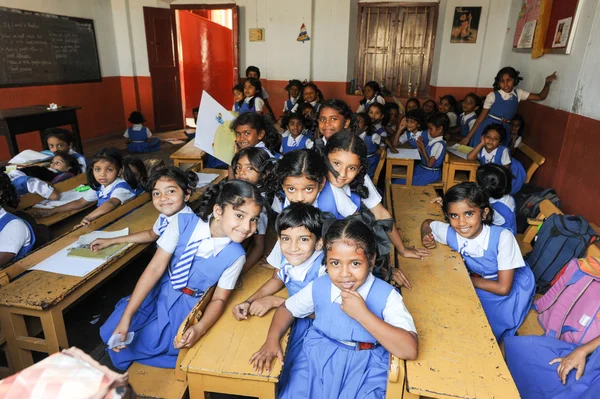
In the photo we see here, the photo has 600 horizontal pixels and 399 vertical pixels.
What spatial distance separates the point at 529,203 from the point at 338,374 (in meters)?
2.56

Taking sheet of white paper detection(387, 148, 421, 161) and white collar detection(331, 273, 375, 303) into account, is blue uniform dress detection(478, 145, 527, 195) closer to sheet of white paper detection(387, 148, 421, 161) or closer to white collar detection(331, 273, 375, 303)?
sheet of white paper detection(387, 148, 421, 161)

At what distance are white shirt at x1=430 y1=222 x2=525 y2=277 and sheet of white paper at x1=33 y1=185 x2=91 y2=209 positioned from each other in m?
2.39

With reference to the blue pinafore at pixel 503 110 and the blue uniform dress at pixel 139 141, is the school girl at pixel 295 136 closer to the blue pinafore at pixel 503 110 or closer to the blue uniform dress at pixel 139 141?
the blue pinafore at pixel 503 110

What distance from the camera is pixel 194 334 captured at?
136 centimetres

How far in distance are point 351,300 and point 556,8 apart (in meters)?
3.89

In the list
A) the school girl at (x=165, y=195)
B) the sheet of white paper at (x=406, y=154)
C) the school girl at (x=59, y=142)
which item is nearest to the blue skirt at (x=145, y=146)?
the school girl at (x=59, y=142)

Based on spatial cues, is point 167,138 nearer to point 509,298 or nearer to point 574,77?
point 574,77

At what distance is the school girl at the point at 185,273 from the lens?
158cm

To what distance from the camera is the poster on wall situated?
6027 mm

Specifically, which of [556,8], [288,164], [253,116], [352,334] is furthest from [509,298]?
[556,8]

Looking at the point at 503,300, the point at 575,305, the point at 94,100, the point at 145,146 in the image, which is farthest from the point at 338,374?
the point at 94,100

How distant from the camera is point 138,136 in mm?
6352

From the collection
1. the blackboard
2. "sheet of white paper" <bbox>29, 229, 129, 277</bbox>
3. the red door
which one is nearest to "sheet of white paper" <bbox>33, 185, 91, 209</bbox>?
"sheet of white paper" <bbox>29, 229, 129, 277</bbox>

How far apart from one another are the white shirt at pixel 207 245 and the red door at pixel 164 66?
6.52m
